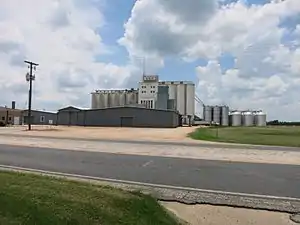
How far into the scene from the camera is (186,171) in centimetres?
1234

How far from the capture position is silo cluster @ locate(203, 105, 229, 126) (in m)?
141

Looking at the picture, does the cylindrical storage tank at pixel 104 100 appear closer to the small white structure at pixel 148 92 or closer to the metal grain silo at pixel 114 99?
the metal grain silo at pixel 114 99

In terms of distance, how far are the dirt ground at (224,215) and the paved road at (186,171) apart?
1.92 metres

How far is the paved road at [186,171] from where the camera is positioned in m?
9.79

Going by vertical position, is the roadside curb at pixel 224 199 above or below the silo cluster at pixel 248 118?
below

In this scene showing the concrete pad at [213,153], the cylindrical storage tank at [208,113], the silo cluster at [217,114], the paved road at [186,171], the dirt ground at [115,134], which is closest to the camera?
the paved road at [186,171]

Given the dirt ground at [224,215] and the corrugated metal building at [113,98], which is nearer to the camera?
the dirt ground at [224,215]

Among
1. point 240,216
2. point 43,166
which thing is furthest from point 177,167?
point 240,216

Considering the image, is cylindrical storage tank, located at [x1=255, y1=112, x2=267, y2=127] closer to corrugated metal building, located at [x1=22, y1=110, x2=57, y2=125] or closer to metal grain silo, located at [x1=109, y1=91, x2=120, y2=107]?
metal grain silo, located at [x1=109, y1=91, x2=120, y2=107]

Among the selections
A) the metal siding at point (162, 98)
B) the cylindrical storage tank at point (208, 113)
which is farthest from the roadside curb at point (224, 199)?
the cylindrical storage tank at point (208, 113)

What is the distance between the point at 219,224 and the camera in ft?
20.4

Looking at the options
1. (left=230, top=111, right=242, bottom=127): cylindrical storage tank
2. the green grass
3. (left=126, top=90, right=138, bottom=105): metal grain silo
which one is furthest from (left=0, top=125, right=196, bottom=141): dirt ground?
(left=230, top=111, right=242, bottom=127): cylindrical storage tank

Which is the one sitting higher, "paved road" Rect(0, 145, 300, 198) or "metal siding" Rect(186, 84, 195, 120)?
"metal siding" Rect(186, 84, 195, 120)

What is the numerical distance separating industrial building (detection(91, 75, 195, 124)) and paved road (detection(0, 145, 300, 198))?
97982mm
